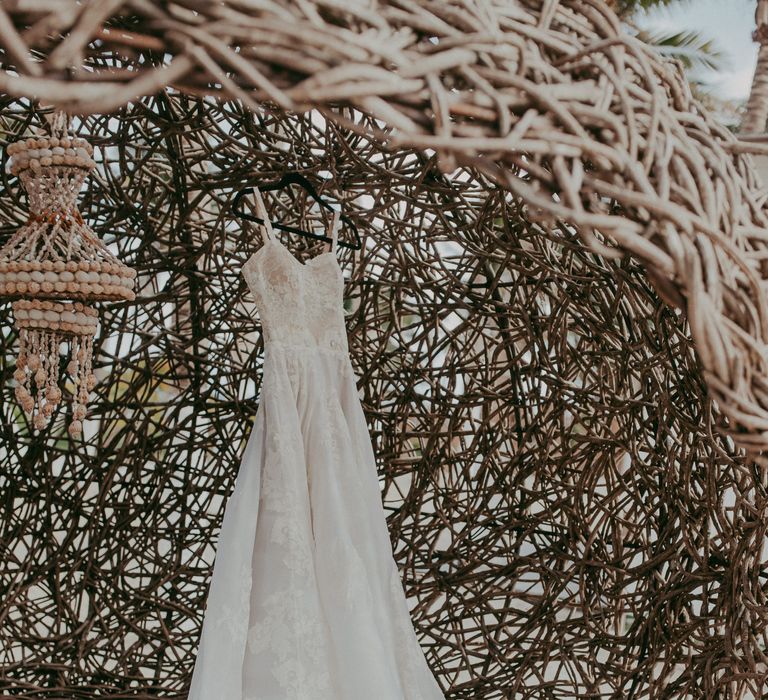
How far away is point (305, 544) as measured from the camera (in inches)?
42.9

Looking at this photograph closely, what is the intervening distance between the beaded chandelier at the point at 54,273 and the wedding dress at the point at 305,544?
0.26 metres

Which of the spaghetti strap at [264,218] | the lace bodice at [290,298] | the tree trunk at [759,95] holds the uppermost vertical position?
the tree trunk at [759,95]

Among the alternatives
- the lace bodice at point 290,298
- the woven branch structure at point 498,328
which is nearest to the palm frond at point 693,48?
the woven branch structure at point 498,328

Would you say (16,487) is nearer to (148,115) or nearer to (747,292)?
(148,115)

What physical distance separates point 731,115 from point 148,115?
236 inches

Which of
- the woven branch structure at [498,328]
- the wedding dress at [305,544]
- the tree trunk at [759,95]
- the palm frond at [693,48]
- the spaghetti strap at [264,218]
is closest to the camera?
the woven branch structure at [498,328]

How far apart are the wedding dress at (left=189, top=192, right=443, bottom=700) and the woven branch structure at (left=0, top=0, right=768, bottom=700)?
0.93ft

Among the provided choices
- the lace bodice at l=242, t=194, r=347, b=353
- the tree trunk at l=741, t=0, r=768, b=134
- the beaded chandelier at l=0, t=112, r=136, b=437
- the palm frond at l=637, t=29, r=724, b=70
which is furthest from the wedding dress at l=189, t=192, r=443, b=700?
the palm frond at l=637, t=29, r=724, b=70

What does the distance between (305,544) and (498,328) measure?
24.6 inches

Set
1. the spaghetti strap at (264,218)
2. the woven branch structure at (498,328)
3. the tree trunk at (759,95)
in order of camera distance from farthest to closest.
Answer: the tree trunk at (759,95) → the spaghetti strap at (264,218) → the woven branch structure at (498,328)

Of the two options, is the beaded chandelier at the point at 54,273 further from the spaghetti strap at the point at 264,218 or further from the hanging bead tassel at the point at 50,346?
the spaghetti strap at the point at 264,218

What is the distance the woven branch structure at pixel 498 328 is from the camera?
49 cm

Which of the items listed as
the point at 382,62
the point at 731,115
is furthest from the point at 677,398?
the point at 731,115

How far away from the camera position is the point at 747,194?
593mm
